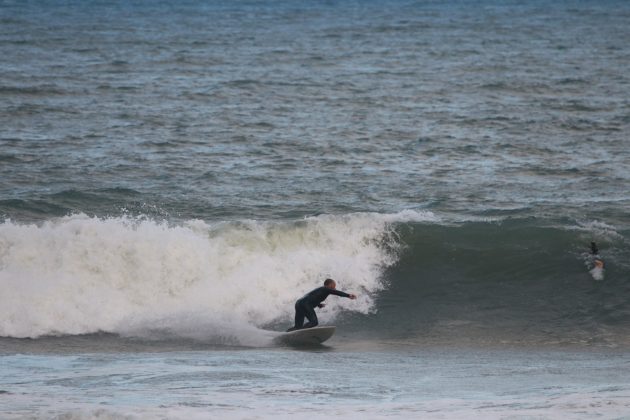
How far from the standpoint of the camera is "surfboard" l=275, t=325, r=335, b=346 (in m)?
17.6

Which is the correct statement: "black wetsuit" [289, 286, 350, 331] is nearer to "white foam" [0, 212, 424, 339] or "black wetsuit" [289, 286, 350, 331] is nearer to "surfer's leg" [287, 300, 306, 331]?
"surfer's leg" [287, 300, 306, 331]

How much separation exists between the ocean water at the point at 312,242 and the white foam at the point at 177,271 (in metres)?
0.05

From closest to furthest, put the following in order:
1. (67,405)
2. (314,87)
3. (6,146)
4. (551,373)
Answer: (67,405), (551,373), (6,146), (314,87)

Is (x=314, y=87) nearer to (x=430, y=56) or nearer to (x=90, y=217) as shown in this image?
(x=430, y=56)

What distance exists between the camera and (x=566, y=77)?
45469 mm

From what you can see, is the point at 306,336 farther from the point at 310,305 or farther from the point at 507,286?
the point at 507,286

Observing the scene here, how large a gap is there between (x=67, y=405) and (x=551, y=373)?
21.5 ft

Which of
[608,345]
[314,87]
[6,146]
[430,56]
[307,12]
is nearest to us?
[608,345]

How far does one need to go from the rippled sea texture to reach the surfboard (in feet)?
22.2

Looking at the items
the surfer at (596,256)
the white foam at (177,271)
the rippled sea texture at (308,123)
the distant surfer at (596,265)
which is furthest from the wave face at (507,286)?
the rippled sea texture at (308,123)

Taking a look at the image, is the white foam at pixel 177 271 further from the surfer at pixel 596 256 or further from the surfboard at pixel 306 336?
the surfer at pixel 596 256

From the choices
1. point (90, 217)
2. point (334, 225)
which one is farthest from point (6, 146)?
point (334, 225)

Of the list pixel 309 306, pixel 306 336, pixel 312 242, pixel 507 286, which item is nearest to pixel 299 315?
pixel 309 306


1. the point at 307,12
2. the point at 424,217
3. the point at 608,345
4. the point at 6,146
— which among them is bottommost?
the point at 608,345
